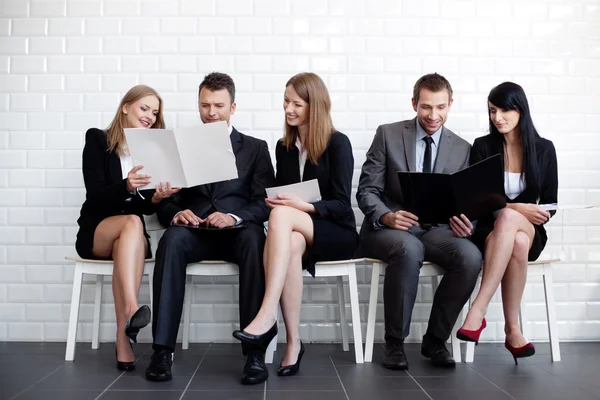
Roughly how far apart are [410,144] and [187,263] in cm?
115

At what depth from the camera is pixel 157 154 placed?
2.60 metres

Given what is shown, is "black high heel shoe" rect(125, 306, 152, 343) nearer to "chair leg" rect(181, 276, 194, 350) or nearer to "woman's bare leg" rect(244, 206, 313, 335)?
"woman's bare leg" rect(244, 206, 313, 335)

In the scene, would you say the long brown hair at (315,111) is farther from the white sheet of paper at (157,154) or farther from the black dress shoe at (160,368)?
the black dress shoe at (160,368)

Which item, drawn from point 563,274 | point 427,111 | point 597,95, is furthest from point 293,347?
point 597,95

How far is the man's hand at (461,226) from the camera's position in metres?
2.67

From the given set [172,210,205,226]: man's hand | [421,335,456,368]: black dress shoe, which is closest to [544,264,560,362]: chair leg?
[421,335,456,368]: black dress shoe

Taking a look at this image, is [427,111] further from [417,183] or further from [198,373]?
[198,373]

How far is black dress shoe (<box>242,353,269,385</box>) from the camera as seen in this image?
2334mm

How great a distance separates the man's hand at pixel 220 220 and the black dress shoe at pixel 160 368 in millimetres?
545

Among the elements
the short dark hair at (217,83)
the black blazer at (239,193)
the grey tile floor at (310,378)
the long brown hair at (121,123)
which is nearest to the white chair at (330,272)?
the grey tile floor at (310,378)

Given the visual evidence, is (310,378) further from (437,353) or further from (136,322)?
(136,322)

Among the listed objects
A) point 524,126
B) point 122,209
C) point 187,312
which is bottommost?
point 187,312

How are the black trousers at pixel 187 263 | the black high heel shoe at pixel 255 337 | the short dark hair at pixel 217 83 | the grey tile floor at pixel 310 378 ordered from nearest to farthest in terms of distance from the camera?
the grey tile floor at pixel 310 378 < the black high heel shoe at pixel 255 337 < the black trousers at pixel 187 263 < the short dark hair at pixel 217 83

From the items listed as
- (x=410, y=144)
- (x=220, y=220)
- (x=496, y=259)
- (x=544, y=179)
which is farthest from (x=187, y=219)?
(x=544, y=179)
